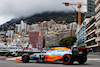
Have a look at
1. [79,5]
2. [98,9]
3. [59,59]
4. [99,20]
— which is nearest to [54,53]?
[59,59]

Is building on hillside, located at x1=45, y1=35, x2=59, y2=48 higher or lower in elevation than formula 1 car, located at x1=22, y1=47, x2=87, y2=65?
higher

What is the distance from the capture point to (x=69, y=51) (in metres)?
13.2

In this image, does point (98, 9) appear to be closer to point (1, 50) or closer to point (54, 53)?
point (54, 53)

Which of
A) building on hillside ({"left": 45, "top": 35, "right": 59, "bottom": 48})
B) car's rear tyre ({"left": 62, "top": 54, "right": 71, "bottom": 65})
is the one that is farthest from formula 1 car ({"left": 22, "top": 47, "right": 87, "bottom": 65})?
building on hillside ({"left": 45, "top": 35, "right": 59, "bottom": 48})

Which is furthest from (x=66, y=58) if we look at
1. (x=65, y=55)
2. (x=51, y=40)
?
(x=51, y=40)

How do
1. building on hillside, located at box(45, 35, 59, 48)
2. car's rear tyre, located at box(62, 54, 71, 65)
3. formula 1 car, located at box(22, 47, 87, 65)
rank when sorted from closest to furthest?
car's rear tyre, located at box(62, 54, 71, 65) → formula 1 car, located at box(22, 47, 87, 65) → building on hillside, located at box(45, 35, 59, 48)

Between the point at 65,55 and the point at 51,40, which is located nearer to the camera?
the point at 65,55

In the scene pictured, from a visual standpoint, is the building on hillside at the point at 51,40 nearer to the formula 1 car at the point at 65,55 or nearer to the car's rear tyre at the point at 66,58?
the formula 1 car at the point at 65,55

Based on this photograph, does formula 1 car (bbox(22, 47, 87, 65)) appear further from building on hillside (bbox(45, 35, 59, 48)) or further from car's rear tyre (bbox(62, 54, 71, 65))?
building on hillside (bbox(45, 35, 59, 48))

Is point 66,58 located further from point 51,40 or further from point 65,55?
point 51,40

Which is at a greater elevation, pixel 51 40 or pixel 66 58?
pixel 51 40

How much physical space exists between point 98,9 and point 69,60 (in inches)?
1773

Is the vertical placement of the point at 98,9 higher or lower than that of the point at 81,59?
higher

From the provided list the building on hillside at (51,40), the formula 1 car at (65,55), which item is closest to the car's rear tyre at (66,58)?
the formula 1 car at (65,55)
